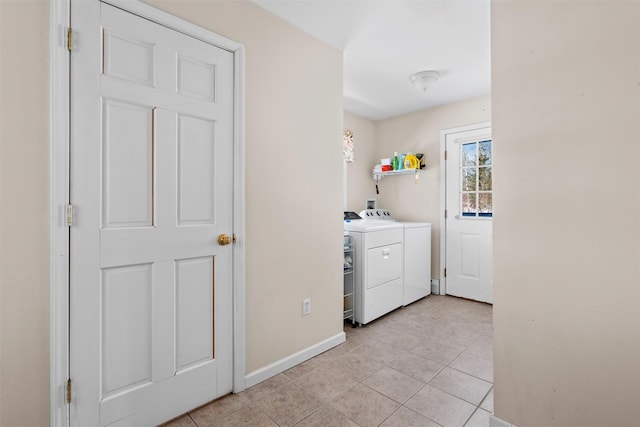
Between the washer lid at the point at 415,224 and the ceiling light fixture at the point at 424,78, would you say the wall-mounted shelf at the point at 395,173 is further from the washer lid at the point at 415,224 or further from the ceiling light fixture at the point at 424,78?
the ceiling light fixture at the point at 424,78

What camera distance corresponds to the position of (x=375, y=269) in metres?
2.87

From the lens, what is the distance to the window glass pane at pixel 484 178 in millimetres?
3488

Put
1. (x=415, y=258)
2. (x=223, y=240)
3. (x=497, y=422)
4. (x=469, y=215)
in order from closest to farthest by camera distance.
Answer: (x=497, y=422), (x=223, y=240), (x=415, y=258), (x=469, y=215)

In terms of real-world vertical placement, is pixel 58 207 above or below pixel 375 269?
above

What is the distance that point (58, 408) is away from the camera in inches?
49.8

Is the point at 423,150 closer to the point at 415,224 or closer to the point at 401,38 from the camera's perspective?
the point at 415,224

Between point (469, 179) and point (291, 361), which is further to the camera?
point (469, 179)

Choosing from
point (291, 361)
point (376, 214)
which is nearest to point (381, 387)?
point (291, 361)

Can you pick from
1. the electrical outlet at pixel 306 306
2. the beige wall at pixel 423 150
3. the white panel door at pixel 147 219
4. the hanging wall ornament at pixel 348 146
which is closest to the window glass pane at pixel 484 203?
the beige wall at pixel 423 150

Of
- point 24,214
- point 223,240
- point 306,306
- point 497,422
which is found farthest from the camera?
point 306,306

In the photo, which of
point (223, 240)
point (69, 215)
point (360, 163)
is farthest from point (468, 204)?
point (69, 215)

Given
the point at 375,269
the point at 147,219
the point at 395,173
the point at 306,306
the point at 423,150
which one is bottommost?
the point at 306,306

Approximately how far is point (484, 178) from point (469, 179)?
0.16 m

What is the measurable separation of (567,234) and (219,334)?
5.79 feet
